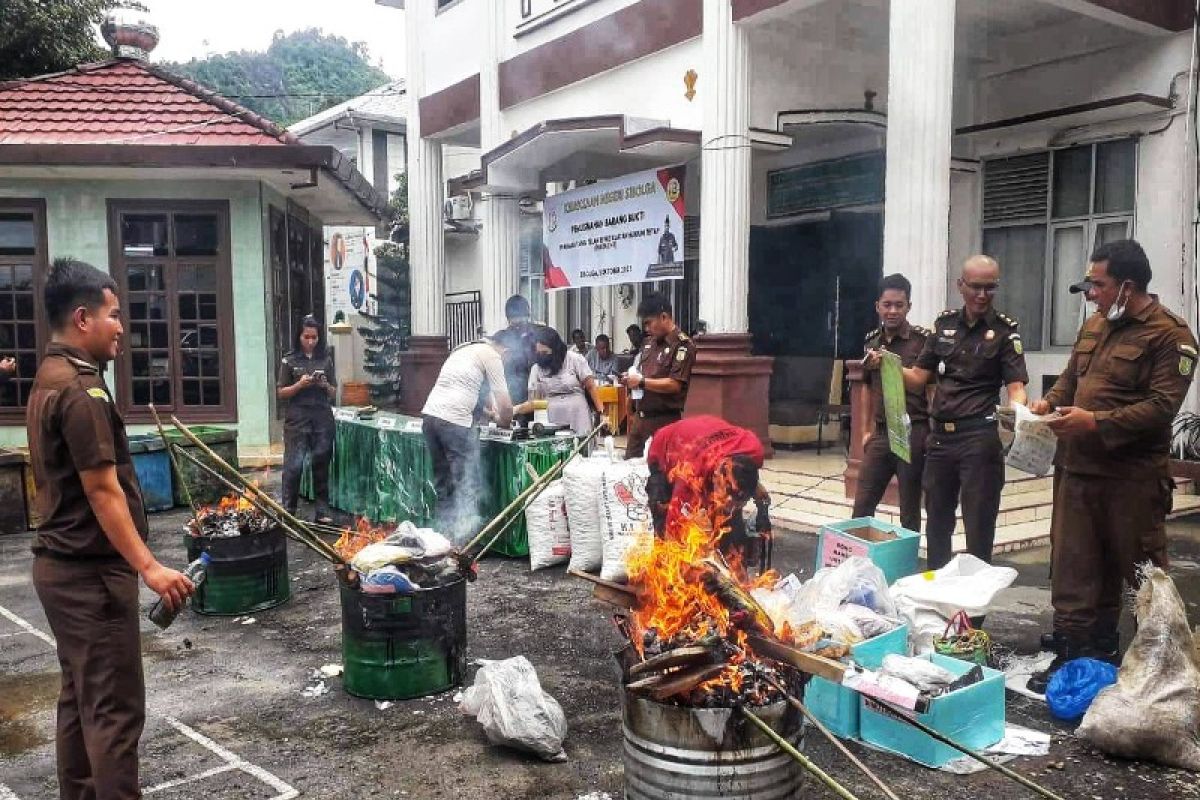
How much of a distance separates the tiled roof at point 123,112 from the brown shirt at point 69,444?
906 centimetres

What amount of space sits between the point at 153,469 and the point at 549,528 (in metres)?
5.03

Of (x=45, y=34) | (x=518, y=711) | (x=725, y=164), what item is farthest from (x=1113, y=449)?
(x=45, y=34)

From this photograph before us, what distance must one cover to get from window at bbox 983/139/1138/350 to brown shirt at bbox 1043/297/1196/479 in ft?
20.4

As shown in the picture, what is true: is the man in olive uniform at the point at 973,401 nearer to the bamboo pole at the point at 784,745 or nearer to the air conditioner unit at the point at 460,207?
the bamboo pole at the point at 784,745

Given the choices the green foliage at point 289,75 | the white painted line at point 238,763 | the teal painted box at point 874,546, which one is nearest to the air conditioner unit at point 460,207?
the teal painted box at point 874,546

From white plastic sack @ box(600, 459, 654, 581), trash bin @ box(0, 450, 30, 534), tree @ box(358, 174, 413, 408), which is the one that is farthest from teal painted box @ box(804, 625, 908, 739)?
tree @ box(358, 174, 413, 408)

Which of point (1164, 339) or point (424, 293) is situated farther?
point (424, 293)

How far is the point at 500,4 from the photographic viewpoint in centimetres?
1352

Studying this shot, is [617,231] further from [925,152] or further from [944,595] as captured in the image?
[944,595]

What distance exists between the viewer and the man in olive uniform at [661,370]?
707 cm

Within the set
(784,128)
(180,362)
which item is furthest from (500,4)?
(180,362)

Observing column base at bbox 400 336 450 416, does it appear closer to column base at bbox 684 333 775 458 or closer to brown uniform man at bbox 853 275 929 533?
column base at bbox 684 333 775 458

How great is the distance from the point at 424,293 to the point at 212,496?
652cm

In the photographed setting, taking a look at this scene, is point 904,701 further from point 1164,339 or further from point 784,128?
point 784,128
